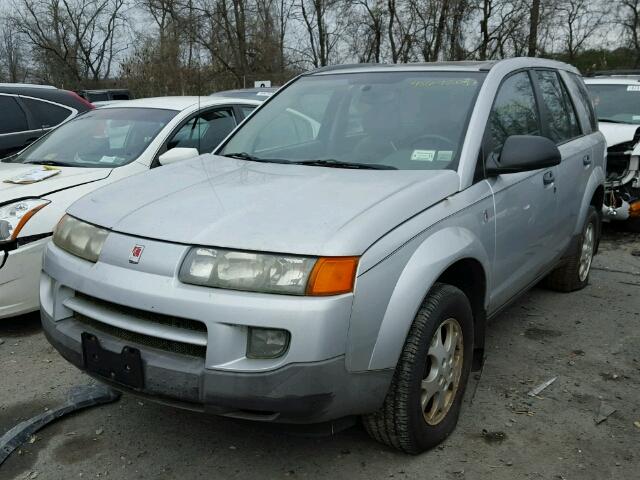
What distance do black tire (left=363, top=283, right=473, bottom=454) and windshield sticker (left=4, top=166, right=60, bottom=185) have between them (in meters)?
3.10

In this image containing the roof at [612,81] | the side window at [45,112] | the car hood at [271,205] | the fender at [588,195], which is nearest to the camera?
the car hood at [271,205]

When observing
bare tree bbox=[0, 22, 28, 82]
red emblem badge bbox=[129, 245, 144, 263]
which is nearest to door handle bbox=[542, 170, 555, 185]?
red emblem badge bbox=[129, 245, 144, 263]

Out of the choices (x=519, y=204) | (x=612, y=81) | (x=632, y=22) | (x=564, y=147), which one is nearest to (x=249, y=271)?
(x=519, y=204)

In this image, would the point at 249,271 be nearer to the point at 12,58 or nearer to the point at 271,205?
the point at 271,205

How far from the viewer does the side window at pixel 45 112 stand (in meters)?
6.98

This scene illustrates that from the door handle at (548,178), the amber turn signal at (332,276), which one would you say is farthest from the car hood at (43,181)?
the door handle at (548,178)

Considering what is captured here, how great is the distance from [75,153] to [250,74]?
76.0 ft

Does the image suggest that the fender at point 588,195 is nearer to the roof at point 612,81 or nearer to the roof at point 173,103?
the roof at point 173,103

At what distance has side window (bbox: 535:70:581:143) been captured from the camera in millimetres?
4176

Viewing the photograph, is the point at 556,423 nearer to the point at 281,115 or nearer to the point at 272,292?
the point at 272,292

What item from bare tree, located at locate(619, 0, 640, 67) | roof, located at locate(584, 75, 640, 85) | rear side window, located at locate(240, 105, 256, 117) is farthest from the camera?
bare tree, located at locate(619, 0, 640, 67)

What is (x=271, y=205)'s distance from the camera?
262 centimetres

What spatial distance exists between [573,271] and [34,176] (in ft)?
13.5

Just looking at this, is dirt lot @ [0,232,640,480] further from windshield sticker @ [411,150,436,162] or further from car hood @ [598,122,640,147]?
car hood @ [598,122,640,147]
